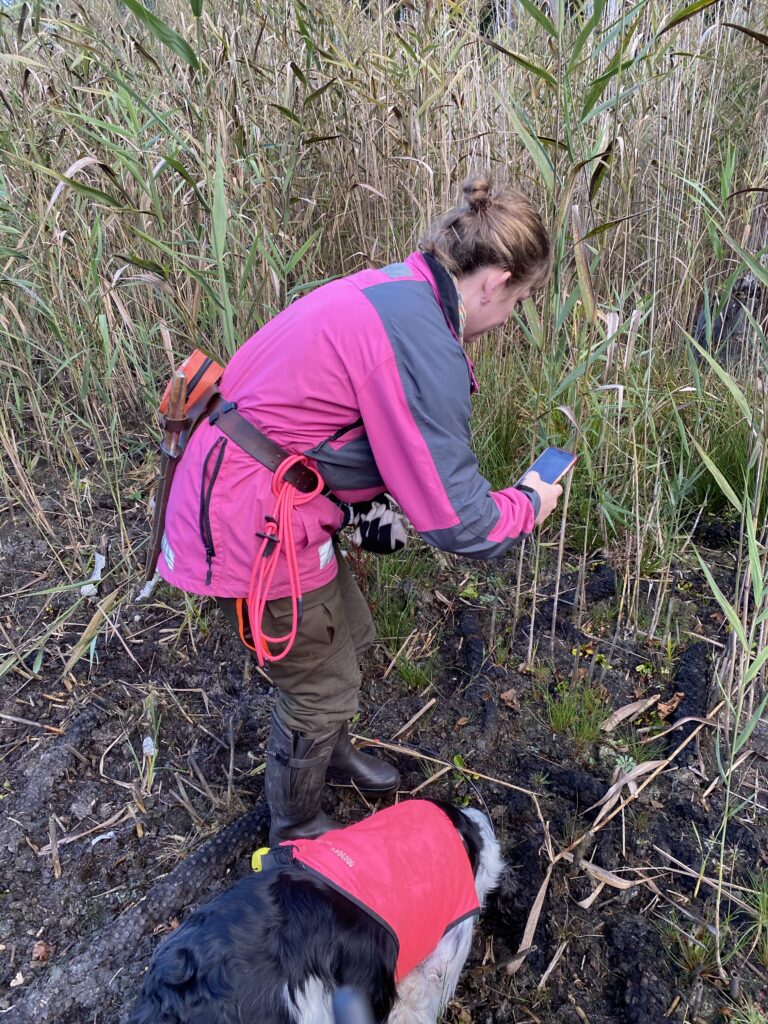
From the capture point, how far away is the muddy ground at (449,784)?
56.7 inches

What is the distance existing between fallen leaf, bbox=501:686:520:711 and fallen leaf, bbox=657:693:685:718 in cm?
37

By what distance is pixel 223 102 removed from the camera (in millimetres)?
2014

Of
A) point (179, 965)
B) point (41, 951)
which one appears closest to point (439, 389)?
point (179, 965)

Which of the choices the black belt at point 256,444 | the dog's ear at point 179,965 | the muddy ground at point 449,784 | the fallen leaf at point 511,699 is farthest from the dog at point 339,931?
the black belt at point 256,444

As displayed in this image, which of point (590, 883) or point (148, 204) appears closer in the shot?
point (590, 883)

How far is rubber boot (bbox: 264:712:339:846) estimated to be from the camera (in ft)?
5.26

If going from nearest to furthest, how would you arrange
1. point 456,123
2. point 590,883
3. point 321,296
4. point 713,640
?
point 321,296 < point 590,883 < point 713,640 < point 456,123

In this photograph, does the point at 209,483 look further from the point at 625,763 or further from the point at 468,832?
the point at 625,763

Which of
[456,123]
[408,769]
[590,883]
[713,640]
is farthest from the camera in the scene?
[456,123]

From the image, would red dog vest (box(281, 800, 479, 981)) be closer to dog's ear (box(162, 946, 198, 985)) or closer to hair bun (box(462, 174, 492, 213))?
dog's ear (box(162, 946, 198, 985))

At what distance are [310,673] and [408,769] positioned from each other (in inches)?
20.5

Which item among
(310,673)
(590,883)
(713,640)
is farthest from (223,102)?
(590,883)

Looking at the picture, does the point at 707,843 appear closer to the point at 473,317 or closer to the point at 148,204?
the point at 473,317

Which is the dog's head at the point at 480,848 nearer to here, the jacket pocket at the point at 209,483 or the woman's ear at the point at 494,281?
the jacket pocket at the point at 209,483
